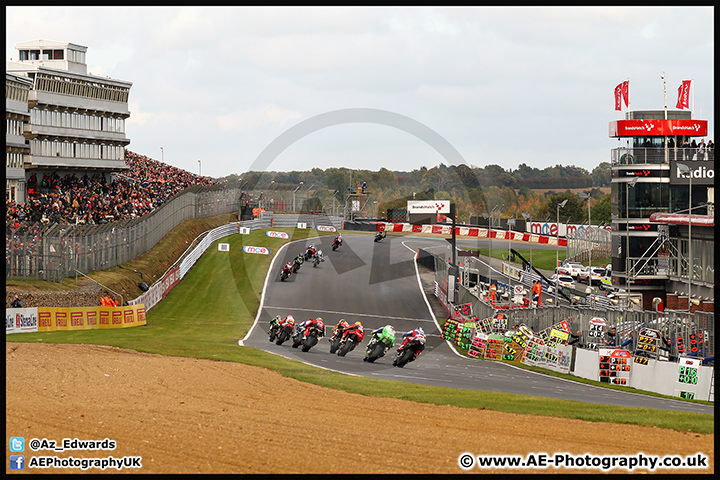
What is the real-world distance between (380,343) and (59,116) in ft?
171

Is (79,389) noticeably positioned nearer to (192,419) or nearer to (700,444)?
(192,419)

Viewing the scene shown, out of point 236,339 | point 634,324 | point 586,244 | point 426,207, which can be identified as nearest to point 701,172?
point 634,324

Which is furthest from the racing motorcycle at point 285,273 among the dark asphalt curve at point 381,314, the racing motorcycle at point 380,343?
the racing motorcycle at point 380,343

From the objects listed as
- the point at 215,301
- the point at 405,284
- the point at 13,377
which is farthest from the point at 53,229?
the point at 405,284

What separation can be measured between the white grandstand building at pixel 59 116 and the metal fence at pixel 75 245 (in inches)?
569

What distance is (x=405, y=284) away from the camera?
53219 millimetres

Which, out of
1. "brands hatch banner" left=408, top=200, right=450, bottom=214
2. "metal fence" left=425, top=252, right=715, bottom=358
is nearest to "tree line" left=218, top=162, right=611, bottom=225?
"brands hatch banner" left=408, top=200, right=450, bottom=214

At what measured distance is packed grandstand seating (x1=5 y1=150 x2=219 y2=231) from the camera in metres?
48.5

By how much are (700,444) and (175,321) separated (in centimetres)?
3026

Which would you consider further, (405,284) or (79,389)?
(405,284)

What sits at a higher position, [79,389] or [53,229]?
[53,229]

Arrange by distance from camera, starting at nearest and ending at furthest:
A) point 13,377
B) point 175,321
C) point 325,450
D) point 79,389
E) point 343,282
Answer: point 325,450 → point 79,389 → point 13,377 → point 175,321 → point 343,282

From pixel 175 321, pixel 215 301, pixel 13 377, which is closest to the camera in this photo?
pixel 13 377

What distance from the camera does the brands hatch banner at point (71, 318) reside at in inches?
1270
